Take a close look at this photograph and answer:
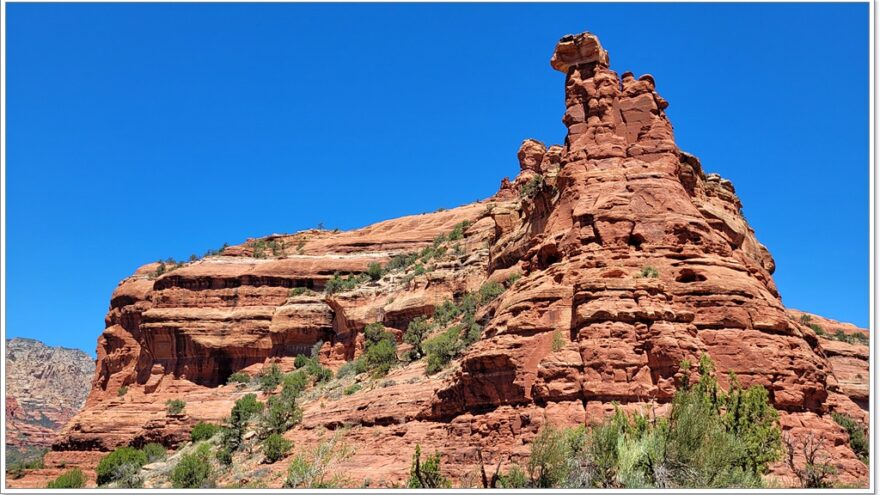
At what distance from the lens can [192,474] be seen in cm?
3859

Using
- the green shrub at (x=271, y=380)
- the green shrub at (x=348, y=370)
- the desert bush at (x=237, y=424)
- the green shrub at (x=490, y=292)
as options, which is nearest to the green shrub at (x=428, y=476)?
the green shrub at (x=490, y=292)

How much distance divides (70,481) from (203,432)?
7.73m

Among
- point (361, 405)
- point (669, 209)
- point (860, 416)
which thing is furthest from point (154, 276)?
point (860, 416)

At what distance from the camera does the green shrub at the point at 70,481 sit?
1895 inches

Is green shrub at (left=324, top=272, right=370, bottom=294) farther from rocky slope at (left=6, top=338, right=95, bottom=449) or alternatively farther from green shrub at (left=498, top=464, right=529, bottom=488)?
rocky slope at (left=6, top=338, right=95, bottom=449)

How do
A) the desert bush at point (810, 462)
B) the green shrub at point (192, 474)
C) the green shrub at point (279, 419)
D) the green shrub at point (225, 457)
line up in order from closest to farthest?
1. the desert bush at point (810, 462)
2. the green shrub at point (192, 474)
3. the green shrub at point (225, 457)
4. the green shrub at point (279, 419)

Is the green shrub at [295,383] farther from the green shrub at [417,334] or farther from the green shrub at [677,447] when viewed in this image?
the green shrub at [677,447]

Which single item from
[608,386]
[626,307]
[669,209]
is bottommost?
[608,386]

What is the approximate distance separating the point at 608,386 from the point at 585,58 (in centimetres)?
1756

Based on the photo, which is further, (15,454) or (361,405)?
(15,454)

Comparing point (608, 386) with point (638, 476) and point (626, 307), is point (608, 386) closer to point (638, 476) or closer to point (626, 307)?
point (626, 307)

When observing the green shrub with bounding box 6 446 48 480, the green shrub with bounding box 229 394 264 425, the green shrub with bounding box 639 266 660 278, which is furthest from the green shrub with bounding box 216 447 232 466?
the green shrub with bounding box 639 266 660 278

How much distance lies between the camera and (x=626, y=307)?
2917cm

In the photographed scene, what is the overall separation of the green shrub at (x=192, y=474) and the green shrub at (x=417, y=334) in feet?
44.1
